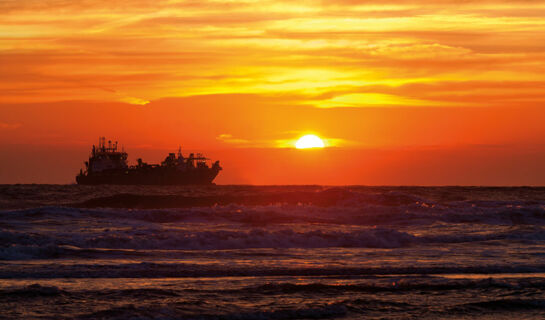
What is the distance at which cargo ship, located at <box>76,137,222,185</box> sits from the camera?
6590 inches

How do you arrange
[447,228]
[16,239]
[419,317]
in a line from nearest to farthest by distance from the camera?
1. [419,317]
2. [16,239]
3. [447,228]

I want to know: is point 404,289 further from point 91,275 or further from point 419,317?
point 91,275

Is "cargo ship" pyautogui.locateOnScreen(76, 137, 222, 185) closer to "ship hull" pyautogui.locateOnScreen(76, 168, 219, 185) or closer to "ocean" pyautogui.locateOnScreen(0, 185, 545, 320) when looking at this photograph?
"ship hull" pyautogui.locateOnScreen(76, 168, 219, 185)

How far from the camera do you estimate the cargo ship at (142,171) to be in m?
167

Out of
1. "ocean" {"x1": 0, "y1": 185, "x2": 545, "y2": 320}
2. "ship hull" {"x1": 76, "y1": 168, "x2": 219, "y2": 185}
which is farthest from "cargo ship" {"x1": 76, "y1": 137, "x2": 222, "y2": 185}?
"ocean" {"x1": 0, "y1": 185, "x2": 545, "y2": 320}

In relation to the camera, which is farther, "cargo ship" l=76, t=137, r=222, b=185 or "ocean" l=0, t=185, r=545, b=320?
"cargo ship" l=76, t=137, r=222, b=185

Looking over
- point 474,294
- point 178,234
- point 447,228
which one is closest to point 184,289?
point 474,294

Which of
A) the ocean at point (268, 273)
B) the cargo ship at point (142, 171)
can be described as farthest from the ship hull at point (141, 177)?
the ocean at point (268, 273)

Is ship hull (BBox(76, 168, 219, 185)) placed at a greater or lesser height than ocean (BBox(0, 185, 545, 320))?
greater

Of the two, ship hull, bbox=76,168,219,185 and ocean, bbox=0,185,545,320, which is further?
ship hull, bbox=76,168,219,185

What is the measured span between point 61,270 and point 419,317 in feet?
27.1

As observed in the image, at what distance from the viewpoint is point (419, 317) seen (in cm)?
1028

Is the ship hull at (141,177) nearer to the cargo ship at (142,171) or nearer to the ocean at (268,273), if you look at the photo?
the cargo ship at (142,171)

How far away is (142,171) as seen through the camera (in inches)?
6580
